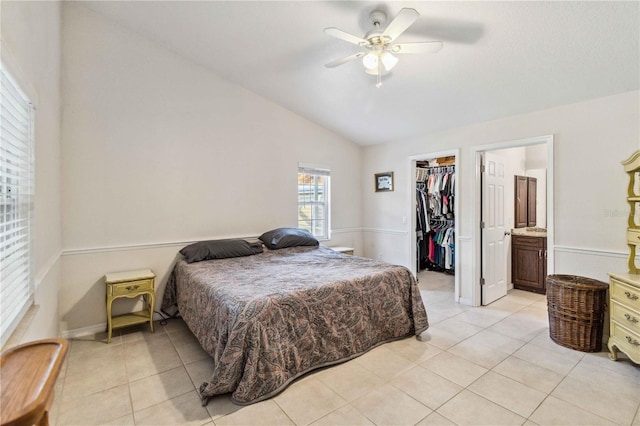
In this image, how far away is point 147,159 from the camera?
11.5 feet

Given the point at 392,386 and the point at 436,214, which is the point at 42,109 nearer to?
the point at 392,386

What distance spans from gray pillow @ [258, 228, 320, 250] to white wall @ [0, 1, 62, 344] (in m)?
2.18

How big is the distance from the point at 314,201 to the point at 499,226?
2.76 metres

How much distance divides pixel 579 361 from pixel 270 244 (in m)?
3.33

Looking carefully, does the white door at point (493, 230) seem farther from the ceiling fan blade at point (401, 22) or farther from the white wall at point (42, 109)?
the white wall at point (42, 109)

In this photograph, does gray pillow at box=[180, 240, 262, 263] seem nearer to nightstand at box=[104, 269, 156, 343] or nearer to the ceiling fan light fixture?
nightstand at box=[104, 269, 156, 343]

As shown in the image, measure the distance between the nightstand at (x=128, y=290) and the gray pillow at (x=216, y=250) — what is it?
44 cm

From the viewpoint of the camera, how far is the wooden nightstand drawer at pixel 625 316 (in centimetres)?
236

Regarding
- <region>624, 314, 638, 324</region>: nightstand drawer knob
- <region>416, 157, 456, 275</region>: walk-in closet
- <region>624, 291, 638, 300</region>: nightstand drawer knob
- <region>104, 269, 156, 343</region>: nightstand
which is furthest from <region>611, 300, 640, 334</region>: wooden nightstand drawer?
<region>104, 269, 156, 343</region>: nightstand

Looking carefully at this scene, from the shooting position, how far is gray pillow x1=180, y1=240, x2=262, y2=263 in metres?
3.50

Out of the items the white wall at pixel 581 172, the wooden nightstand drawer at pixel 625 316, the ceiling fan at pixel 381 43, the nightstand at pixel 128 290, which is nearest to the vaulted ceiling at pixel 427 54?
the white wall at pixel 581 172

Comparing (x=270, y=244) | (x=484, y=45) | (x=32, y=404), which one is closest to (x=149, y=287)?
(x=270, y=244)

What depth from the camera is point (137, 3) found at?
2.91 m

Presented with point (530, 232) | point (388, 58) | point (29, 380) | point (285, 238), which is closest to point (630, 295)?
point (530, 232)
